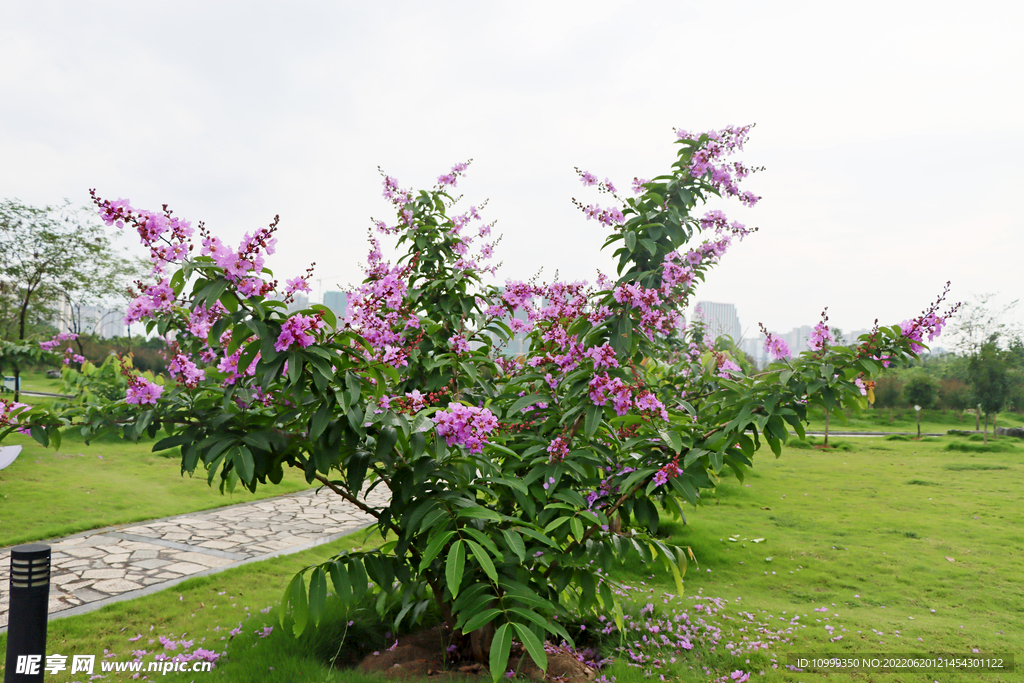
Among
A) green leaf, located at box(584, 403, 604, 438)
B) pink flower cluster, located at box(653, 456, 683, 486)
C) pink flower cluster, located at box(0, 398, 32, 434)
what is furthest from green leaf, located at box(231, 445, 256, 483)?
pink flower cluster, located at box(653, 456, 683, 486)

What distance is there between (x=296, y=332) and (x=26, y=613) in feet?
6.98

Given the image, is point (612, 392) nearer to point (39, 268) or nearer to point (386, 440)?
point (386, 440)

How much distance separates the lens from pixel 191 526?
6.27 metres

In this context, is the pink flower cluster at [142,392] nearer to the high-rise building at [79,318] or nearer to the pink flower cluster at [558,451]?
the pink flower cluster at [558,451]

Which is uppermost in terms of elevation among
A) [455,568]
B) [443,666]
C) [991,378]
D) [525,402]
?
[991,378]

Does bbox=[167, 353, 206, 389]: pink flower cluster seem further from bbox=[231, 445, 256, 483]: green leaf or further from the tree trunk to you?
the tree trunk

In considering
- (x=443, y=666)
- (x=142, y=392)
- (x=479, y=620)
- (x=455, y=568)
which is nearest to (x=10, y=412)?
(x=142, y=392)

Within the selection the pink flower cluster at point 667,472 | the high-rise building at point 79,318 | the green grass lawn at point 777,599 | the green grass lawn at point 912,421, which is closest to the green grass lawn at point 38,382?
the high-rise building at point 79,318

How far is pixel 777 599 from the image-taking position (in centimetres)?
479

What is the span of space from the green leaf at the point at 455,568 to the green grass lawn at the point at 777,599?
4.11 ft

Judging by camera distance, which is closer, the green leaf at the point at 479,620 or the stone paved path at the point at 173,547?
the green leaf at the point at 479,620

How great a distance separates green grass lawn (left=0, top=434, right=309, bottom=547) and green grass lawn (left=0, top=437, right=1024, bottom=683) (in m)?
2.41

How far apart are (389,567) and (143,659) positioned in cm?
186

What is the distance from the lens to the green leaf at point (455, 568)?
6.40ft
